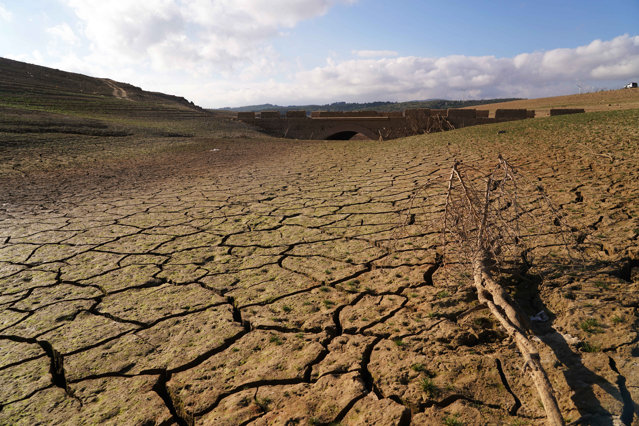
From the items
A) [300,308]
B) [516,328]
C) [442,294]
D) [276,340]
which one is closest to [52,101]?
[300,308]

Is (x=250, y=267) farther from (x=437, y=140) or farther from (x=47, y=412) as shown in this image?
(x=437, y=140)

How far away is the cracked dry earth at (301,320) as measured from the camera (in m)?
1.33

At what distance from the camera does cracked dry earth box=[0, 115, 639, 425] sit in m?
1.33

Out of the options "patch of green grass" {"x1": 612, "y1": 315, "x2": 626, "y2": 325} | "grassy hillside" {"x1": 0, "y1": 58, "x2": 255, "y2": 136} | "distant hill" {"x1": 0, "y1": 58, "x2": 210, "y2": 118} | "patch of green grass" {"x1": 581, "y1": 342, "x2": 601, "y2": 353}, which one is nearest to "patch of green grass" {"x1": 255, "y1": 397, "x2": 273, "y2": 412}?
"patch of green grass" {"x1": 581, "y1": 342, "x2": 601, "y2": 353}

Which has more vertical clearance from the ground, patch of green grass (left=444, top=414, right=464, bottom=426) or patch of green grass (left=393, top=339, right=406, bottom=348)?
patch of green grass (left=393, top=339, right=406, bottom=348)

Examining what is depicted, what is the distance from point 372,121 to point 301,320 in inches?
436

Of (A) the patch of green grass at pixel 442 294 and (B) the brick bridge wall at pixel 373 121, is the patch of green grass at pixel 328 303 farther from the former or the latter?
(B) the brick bridge wall at pixel 373 121

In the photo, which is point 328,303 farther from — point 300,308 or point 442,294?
point 442,294

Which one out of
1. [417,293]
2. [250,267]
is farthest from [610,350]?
[250,267]

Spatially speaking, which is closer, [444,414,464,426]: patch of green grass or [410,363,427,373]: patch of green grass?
[444,414,464,426]: patch of green grass

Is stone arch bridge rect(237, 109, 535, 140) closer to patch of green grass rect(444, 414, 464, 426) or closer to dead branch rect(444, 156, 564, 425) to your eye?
dead branch rect(444, 156, 564, 425)

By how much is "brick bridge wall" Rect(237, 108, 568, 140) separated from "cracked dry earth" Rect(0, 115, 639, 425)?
6488 mm

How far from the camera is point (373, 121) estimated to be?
39.9ft

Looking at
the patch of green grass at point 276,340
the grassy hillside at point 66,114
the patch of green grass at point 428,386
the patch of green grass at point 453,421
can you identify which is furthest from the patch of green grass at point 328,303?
the grassy hillside at point 66,114
